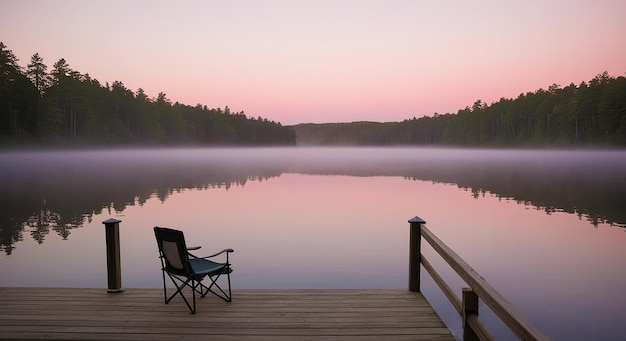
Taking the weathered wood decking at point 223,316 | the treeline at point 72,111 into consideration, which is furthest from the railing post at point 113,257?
the treeline at point 72,111

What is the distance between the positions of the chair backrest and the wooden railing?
287 centimetres

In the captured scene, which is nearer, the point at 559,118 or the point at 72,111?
the point at 72,111

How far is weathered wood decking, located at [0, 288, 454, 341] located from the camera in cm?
467

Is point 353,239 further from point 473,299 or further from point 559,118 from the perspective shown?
point 559,118

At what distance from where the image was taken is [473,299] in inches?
154

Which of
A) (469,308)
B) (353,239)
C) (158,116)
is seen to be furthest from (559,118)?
(469,308)

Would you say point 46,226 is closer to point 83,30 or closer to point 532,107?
point 83,30

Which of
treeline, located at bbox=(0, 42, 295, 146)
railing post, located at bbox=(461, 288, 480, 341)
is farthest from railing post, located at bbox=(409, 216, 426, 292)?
treeline, located at bbox=(0, 42, 295, 146)

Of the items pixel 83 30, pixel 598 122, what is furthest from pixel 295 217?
pixel 598 122

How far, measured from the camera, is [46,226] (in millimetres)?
17406

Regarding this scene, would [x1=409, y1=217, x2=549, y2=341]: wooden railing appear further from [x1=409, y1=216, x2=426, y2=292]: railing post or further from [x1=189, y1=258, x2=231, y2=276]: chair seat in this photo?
[x1=189, y1=258, x2=231, y2=276]: chair seat

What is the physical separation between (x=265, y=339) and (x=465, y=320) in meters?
1.97

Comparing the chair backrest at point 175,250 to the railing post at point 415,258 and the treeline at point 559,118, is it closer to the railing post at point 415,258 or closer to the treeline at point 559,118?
the railing post at point 415,258

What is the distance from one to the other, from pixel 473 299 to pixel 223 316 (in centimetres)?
281
